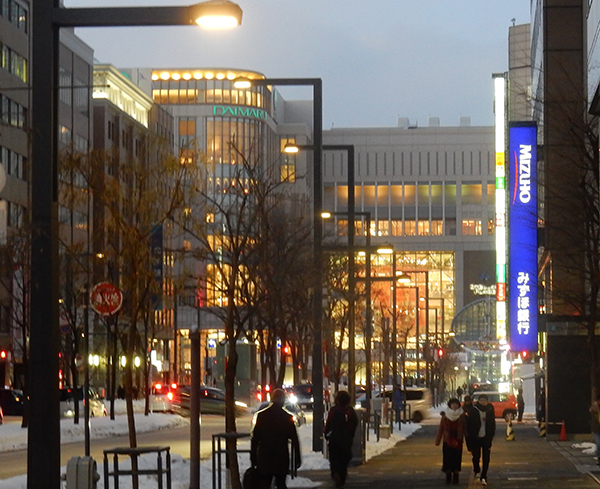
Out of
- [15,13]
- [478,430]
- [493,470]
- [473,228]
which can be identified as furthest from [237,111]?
[478,430]

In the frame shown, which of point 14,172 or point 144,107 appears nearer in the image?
point 14,172

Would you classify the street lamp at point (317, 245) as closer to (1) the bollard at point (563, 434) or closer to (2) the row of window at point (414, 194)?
(1) the bollard at point (563, 434)

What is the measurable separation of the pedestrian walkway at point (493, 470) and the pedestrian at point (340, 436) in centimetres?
74

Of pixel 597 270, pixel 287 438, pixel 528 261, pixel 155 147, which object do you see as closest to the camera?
pixel 287 438

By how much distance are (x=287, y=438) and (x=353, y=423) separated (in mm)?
6440

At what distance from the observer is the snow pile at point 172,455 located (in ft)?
73.4

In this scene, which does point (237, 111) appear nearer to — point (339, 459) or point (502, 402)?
point (502, 402)

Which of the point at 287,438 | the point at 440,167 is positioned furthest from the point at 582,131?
the point at 440,167

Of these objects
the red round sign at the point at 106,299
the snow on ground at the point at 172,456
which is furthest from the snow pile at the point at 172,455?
the red round sign at the point at 106,299

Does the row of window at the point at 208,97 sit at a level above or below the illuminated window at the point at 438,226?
above

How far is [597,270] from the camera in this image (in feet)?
105

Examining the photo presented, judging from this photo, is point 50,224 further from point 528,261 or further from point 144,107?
point 144,107

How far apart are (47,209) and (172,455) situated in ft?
45.8

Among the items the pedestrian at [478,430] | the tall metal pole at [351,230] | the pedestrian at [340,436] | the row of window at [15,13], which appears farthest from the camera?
the row of window at [15,13]
